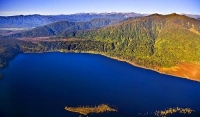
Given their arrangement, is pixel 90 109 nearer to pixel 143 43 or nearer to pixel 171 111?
pixel 171 111

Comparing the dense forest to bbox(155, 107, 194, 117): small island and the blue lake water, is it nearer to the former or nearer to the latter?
the blue lake water

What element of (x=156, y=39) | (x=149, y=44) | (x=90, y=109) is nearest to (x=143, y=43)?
(x=149, y=44)

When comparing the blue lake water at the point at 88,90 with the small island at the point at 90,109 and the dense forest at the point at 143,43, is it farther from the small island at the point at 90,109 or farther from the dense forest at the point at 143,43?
the dense forest at the point at 143,43

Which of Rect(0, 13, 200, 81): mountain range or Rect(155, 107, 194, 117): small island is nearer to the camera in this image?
Rect(155, 107, 194, 117): small island

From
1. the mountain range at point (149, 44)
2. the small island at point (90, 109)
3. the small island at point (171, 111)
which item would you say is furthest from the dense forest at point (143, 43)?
the small island at point (90, 109)

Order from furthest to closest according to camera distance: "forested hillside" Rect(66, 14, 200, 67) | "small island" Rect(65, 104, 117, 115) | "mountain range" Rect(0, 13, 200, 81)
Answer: "forested hillside" Rect(66, 14, 200, 67) < "mountain range" Rect(0, 13, 200, 81) < "small island" Rect(65, 104, 117, 115)

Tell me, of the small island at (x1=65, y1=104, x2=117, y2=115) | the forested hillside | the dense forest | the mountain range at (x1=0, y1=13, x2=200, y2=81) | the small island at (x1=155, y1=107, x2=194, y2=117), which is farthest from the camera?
the forested hillside

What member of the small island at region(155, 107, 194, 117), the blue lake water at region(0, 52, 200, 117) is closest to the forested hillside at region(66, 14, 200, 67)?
the blue lake water at region(0, 52, 200, 117)

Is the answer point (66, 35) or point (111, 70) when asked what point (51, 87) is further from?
point (66, 35)

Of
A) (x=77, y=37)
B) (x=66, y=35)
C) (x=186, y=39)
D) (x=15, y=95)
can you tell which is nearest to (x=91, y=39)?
(x=77, y=37)
